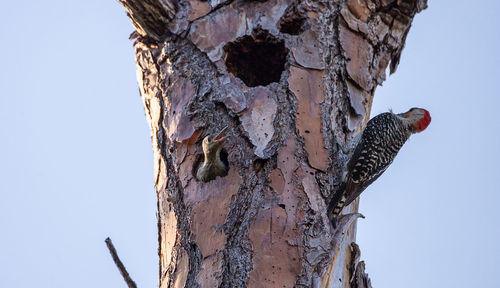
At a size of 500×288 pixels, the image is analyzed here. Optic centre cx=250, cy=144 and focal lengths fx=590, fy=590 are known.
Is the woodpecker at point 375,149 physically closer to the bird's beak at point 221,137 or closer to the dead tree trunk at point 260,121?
the dead tree trunk at point 260,121

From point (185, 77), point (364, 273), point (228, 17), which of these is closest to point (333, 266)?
point (364, 273)

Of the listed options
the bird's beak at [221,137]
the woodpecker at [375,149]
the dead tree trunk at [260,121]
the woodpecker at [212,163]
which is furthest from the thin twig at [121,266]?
the woodpecker at [375,149]

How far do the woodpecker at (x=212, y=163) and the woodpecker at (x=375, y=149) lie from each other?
0.67 metres

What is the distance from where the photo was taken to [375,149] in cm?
490

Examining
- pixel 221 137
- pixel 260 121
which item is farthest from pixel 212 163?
pixel 260 121

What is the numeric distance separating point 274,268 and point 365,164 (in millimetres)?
1942

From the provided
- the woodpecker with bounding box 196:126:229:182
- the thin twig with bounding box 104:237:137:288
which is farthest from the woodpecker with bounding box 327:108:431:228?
the thin twig with bounding box 104:237:137:288

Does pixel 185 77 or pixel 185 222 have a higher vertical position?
pixel 185 77

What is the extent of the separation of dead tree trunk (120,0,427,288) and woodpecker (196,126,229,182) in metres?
0.05

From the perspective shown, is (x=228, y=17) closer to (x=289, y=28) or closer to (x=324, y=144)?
(x=289, y=28)

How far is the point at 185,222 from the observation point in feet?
10.9

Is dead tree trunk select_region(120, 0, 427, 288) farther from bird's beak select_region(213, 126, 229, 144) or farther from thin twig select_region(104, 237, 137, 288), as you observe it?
thin twig select_region(104, 237, 137, 288)

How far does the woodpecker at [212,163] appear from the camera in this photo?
336 centimetres

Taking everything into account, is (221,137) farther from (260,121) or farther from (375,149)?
(375,149)
